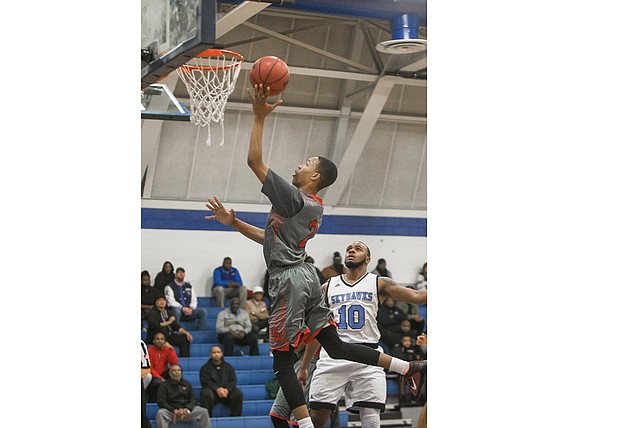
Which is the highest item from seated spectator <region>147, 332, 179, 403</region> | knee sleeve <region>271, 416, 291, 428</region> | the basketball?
the basketball

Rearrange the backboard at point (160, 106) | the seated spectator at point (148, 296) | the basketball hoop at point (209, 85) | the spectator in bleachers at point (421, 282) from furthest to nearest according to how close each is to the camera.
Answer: the spectator in bleachers at point (421, 282) → the seated spectator at point (148, 296) → the basketball hoop at point (209, 85) → the backboard at point (160, 106)

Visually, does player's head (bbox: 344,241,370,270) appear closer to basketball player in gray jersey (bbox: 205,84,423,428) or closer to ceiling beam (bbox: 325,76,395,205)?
basketball player in gray jersey (bbox: 205,84,423,428)

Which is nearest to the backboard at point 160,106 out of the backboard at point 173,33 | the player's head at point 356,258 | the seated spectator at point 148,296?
the backboard at point 173,33

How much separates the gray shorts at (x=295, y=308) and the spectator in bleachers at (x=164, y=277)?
8368 millimetres

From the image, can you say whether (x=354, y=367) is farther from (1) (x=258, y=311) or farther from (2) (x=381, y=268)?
(2) (x=381, y=268)

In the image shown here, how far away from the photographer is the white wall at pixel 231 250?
14.5 m

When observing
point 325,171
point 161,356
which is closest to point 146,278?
point 161,356

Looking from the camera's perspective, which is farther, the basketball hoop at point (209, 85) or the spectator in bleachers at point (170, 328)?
the spectator in bleachers at point (170, 328)

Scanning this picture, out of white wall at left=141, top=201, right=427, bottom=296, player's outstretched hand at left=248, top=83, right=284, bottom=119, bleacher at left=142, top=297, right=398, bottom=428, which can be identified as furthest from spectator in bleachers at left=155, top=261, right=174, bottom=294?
player's outstretched hand at left=248, top=83, right=284, bottom=119

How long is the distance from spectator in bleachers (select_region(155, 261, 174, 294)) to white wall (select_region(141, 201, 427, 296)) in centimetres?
86

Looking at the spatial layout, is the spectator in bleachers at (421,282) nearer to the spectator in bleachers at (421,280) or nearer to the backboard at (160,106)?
the spectator in bleachers at (421,280)

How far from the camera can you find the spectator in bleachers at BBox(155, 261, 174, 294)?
12875mm
